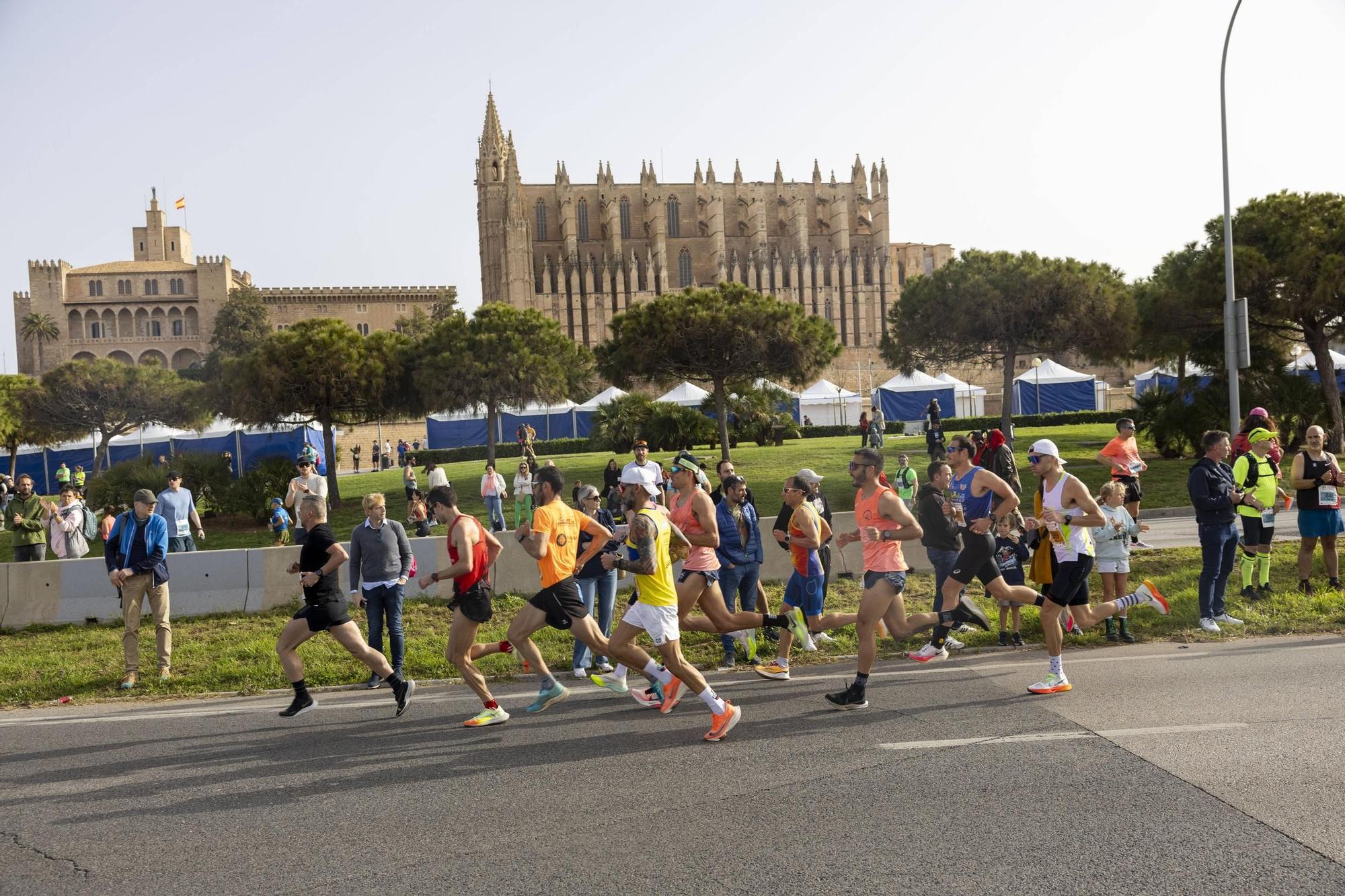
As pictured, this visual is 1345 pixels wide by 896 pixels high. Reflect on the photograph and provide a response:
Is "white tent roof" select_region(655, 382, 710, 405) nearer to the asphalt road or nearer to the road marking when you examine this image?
the asphalt road

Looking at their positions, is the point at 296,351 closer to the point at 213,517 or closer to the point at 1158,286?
the point at 213,517

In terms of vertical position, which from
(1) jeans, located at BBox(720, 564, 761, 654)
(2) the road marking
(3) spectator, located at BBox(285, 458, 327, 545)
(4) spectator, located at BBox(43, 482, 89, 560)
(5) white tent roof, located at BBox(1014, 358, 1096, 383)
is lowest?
(2) the road marking

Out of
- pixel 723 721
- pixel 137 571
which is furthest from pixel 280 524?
pixel 723 721

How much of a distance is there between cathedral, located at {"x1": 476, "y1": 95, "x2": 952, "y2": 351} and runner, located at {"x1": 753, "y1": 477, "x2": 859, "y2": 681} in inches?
3512

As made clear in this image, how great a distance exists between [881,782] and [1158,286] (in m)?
27.7

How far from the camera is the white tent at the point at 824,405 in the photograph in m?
48.8

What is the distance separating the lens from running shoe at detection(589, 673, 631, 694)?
8.14m

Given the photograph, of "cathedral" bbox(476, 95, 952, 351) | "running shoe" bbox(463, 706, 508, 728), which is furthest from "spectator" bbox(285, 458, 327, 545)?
"cathedral" bbox(476, 95, 952, 351)

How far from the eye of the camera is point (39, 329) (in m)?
106

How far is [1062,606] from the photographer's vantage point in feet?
26.1

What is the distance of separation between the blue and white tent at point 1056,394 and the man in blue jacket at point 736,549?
46.1 m

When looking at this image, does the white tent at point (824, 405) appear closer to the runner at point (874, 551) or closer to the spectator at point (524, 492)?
the spectator at point (524, 492)

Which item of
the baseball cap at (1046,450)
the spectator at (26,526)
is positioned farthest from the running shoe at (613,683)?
the spectator at (26,526)

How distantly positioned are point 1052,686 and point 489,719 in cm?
370
